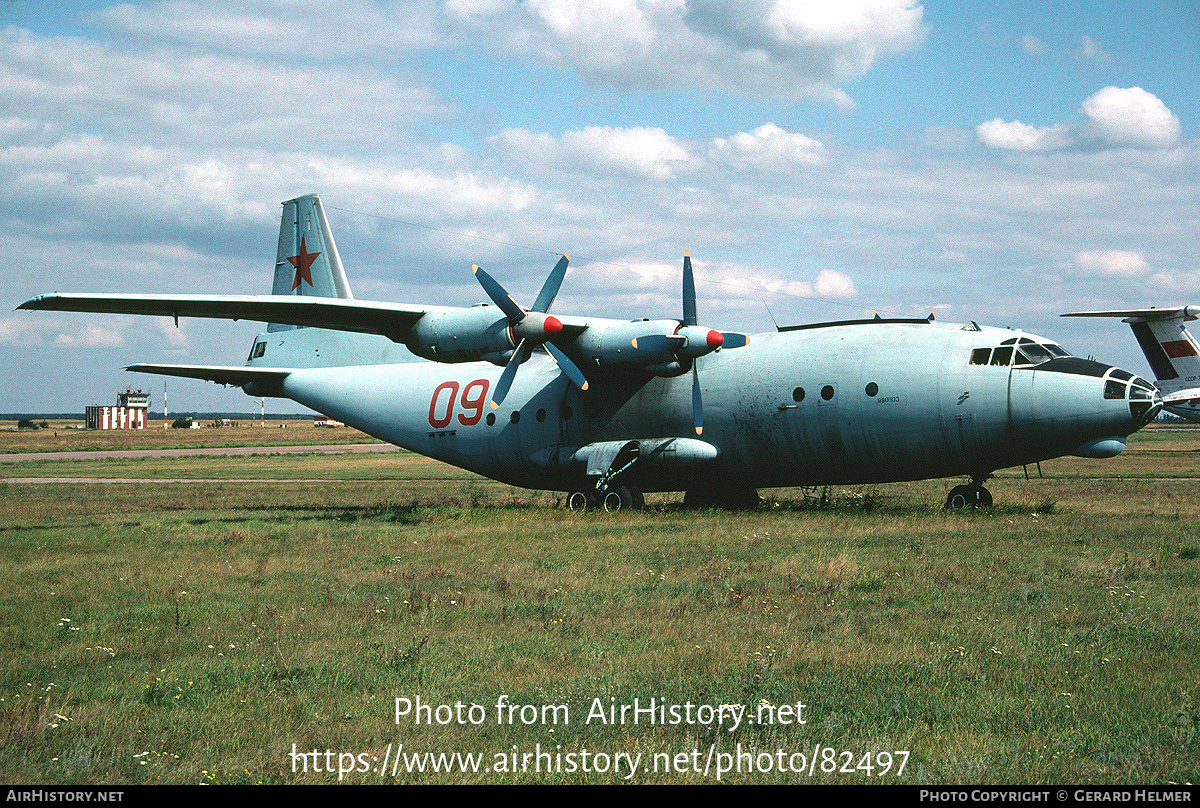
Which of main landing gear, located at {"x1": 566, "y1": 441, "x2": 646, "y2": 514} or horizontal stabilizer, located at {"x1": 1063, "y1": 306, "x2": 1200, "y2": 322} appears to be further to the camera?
horizontal stabilizer, located at {"x1": 1063, "y1": 306, "x2": 1200, "y2": 322}

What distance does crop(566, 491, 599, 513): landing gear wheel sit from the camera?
25672 millimetres

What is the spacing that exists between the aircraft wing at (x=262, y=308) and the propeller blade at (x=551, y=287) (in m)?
2.77

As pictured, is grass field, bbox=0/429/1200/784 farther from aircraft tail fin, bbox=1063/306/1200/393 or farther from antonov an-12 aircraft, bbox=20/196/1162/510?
aircraft tail fin, bbox=1063/306/1200/393

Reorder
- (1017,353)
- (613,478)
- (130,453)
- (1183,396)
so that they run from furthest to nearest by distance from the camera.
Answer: (130,453)
(1183,396)
(613,478)
(1017,353)

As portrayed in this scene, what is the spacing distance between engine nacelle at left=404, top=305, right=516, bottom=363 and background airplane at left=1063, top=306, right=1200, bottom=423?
42082 mm

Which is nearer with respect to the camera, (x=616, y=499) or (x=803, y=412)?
(x=803, y=412)

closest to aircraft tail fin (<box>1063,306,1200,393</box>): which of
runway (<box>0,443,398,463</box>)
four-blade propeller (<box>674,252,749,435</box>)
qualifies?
four-blade propeller (<box>674,252,749,435</box>)

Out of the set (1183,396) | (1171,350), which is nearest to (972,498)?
(1183,396)

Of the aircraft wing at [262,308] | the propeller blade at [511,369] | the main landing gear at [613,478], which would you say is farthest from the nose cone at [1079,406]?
the aircraft wing at [262,308]

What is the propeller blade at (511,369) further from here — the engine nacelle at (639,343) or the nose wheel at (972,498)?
the nose wheel at (972,498)

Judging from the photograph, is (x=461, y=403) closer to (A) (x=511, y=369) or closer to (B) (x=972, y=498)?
(A) (x=511, y=369)

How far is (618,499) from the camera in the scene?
2542cm

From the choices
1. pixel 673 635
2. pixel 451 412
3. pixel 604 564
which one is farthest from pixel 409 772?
pixel 451 412

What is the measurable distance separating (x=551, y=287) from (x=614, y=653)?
15784 mm
